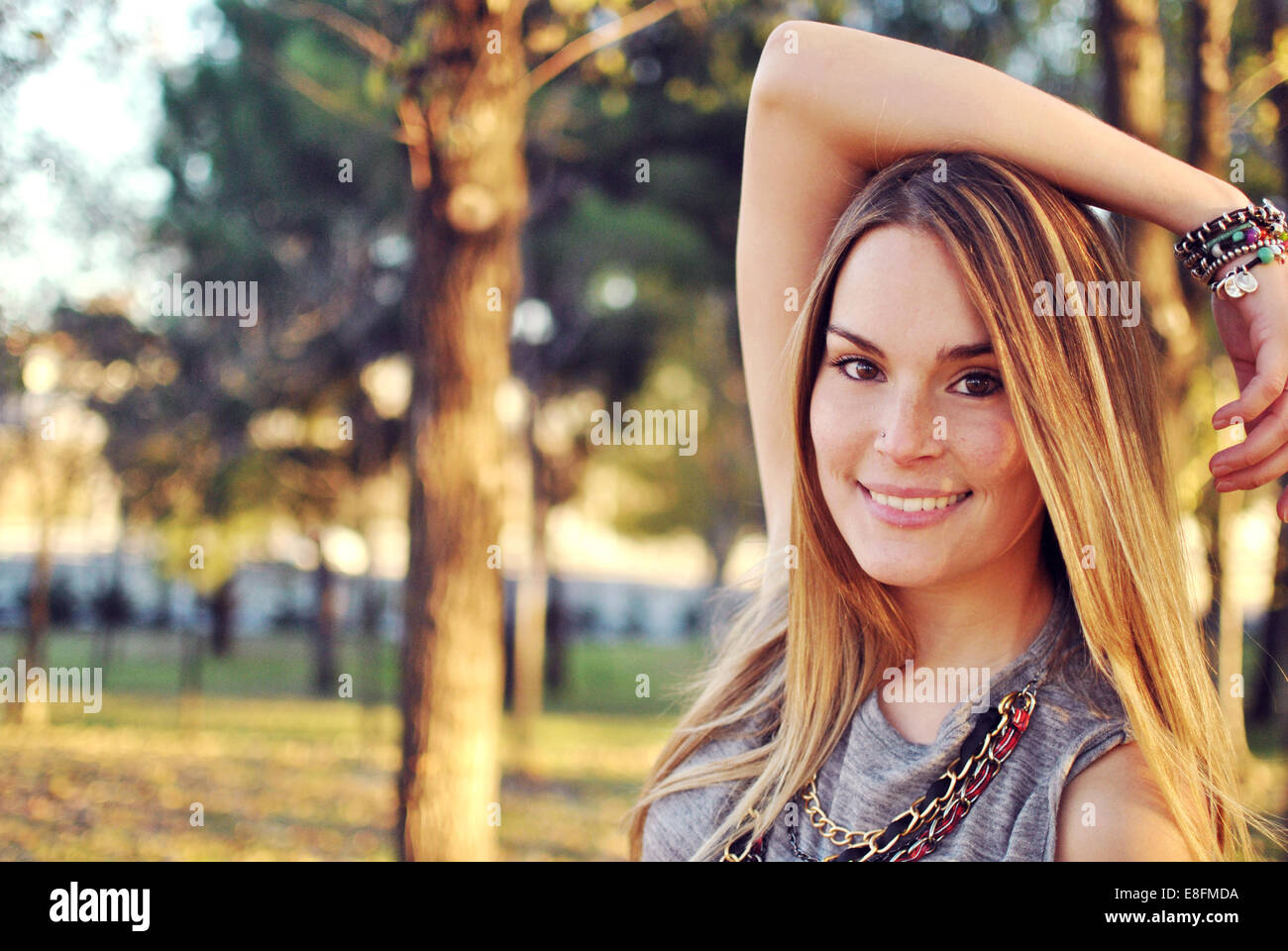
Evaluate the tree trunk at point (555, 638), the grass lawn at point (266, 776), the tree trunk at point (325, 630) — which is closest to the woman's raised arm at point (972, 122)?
the grass lawn at point (266, 776)

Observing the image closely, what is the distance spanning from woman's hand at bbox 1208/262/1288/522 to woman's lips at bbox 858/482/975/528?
35cm

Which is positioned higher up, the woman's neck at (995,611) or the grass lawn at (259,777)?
the woman's neck at (995,611)

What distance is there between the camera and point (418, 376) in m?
4.20

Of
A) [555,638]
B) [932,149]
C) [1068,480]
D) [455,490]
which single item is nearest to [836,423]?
[1068,480]

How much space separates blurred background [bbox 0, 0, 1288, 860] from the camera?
4168mm

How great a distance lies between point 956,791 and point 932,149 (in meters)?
0.89

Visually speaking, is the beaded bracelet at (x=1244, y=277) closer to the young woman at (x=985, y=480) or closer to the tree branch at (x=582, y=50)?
the young woman at (x=985, y=480)

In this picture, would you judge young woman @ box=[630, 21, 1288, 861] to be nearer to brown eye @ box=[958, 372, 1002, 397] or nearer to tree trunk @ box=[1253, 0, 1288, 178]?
brown eye @ box=[958, 372, 1002, 397]

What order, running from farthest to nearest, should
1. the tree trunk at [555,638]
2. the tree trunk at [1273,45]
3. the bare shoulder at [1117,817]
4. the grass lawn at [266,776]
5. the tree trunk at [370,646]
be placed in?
the tree trunk at [555,638] < the tree trunk at [370,646] < the grass lawn at [266,776] < the tree trunk at [1273,45] < the bare shoulder at [1117,817]

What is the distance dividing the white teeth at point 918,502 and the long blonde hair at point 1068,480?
0.39 ft

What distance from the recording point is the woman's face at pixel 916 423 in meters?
1.34
